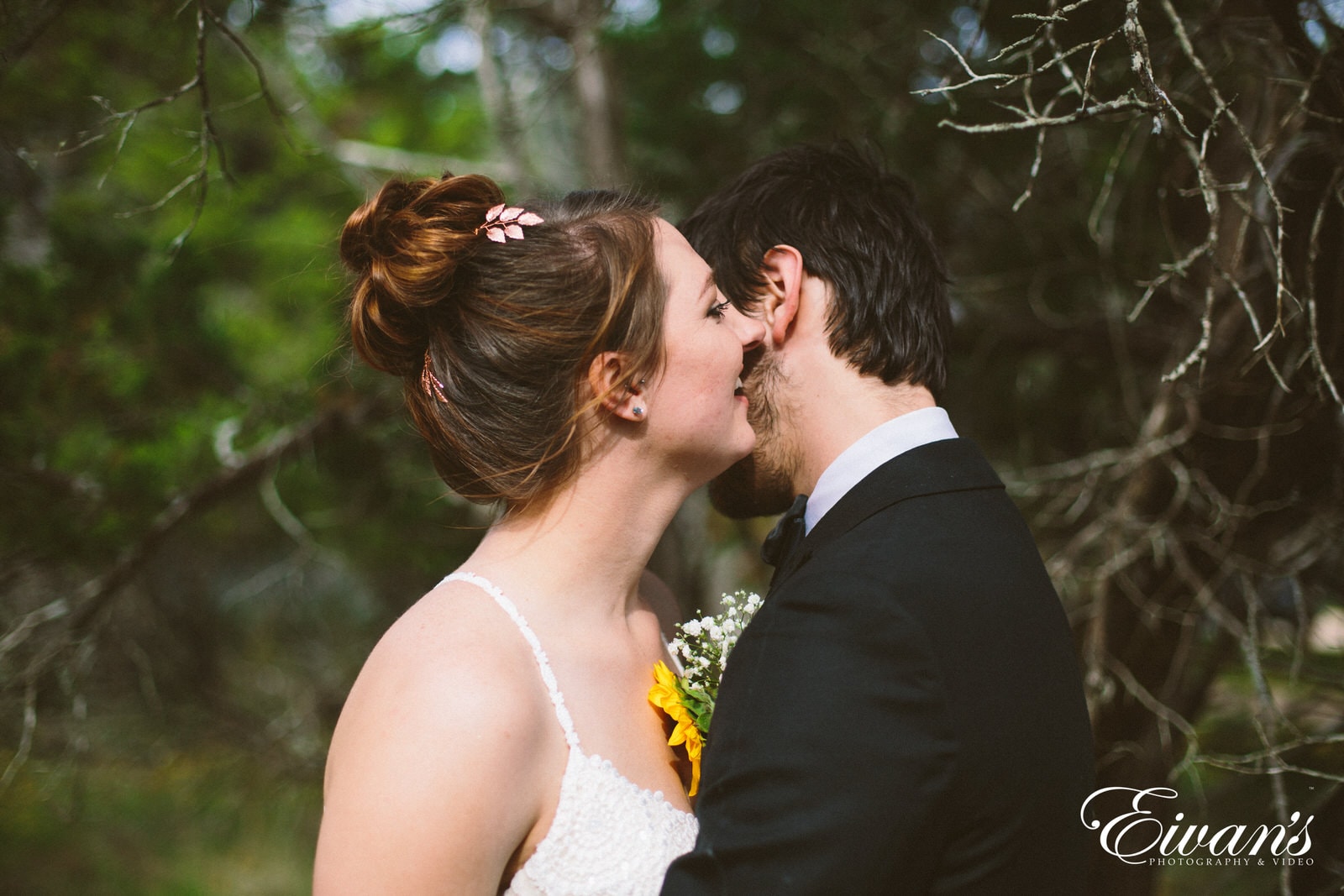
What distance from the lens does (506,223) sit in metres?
1.90

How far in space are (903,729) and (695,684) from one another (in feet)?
2.11

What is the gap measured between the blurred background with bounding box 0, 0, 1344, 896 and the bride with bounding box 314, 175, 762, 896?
486 mm

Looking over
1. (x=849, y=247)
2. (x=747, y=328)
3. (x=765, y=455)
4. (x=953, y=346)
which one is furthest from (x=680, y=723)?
(x=953, y=346)

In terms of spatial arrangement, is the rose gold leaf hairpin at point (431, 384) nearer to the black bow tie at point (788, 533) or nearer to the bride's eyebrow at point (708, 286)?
the bride's eyebrow at point (708, 286)

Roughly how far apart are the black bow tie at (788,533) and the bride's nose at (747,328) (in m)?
0.38

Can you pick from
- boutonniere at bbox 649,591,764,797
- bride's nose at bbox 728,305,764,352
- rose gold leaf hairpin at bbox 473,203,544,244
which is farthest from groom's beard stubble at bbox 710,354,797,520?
rose gold leaf hairpin at bbox 473,203,544,244

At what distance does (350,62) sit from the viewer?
6.95 metres

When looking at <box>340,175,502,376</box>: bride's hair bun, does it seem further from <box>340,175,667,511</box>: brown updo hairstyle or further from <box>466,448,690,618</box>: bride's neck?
<box>466,448,690,618</box>: bride's neck

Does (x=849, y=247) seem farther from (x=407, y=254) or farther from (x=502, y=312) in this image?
(x=407, y=254)

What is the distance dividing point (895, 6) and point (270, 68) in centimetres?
354

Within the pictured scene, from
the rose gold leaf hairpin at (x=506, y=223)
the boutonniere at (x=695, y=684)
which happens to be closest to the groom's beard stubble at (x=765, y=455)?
the boutonniere at (x=695, y=684)

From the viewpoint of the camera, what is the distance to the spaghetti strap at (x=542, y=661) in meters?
1.71

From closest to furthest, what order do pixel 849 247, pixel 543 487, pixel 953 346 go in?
pixel 543 487
pixel 849 247
pixel 953 346

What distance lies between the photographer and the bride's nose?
6.86 feet
